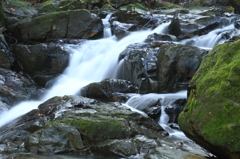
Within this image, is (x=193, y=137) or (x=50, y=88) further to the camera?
(x=50, y=88)

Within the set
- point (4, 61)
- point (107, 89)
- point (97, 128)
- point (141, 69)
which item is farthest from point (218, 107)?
point (4, 61)

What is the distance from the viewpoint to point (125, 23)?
1571cm

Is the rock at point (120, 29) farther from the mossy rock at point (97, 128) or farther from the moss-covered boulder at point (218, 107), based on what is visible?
the moss-covered boulder at point (218, 107)

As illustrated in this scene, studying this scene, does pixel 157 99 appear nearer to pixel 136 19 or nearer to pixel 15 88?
pixel 15 88

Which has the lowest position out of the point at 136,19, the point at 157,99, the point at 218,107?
the point at 157,99

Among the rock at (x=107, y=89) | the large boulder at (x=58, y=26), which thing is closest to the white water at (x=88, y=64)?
the rock at (x=107, y=89)

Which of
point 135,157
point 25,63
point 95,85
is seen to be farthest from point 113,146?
point 25,63

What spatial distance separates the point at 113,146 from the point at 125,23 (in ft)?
40.5

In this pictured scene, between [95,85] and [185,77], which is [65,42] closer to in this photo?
[95,85]

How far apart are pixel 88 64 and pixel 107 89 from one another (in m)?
3.70

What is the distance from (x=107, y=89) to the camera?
844 cm

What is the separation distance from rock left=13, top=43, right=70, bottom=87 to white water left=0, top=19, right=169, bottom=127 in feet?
1.41

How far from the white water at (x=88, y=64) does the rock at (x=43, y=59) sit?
430 millimetres

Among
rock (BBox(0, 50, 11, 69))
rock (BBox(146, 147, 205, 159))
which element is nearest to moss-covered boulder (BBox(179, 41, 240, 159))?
rock (BBox(146, 147, 205, 159))
